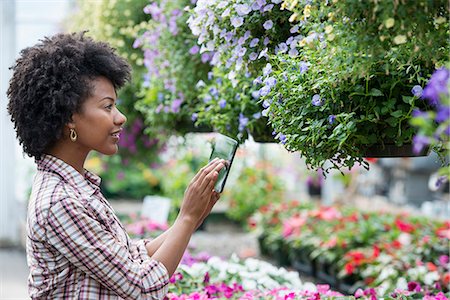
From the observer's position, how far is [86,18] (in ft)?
16.6

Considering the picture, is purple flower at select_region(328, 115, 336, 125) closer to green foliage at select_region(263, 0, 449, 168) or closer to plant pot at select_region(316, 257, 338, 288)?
green foliage at select_region(263, 0, 449, 168)

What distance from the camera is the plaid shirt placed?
1.79 m

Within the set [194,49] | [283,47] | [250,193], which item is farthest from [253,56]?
[250,193]

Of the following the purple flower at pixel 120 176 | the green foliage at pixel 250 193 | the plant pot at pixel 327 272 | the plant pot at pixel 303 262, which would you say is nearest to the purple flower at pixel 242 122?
the plant pot at pixel 327 272

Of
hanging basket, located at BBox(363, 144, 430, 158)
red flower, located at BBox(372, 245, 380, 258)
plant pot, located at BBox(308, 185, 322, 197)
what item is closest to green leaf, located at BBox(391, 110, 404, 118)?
hanging basket, located at BBox(363, 144, 430, 158)

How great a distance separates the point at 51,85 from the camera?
188 centimetres

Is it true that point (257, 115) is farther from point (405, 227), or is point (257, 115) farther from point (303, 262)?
point (303, 262)

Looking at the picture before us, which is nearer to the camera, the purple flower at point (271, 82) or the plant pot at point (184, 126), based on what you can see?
the purple flower at point (271, 82)

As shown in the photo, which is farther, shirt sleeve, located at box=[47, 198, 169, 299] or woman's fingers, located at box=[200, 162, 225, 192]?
woman's fingers, located at box=[200, 162, 225, 192]

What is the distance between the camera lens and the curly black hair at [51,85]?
1.88 metres

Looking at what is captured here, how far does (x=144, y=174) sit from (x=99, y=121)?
25.9 ft

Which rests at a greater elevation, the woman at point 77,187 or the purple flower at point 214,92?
the purple flower at point 214,92

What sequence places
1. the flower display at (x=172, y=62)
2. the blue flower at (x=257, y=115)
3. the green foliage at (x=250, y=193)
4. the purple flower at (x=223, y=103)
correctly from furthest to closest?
the green foliage at (x=250, y=193) → the flower display at (x=172, y=62) → the purple flower at (x=223, y=103) → the blue flower at (x=257, y=115)

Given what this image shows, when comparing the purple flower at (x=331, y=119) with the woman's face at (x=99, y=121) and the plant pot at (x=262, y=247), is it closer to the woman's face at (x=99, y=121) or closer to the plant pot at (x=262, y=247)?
the woman's face at (x=99, y=121)
